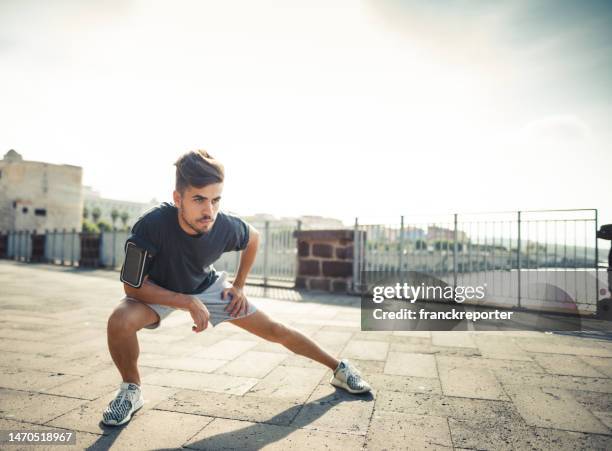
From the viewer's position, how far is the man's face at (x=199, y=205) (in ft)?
7.18

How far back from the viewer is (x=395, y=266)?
27.0ft

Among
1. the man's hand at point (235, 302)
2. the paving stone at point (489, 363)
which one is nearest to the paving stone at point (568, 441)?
the paving stone at point (489, 363)

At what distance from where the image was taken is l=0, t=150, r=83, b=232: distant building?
2992 centimetres

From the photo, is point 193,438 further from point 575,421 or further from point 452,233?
point 452,233

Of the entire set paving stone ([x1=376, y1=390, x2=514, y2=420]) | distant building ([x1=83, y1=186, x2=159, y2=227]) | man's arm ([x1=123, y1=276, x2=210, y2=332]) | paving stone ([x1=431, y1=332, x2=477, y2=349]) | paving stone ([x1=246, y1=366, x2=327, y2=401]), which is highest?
distant building ([x1=83, y1=186, x2=159, y2=227])

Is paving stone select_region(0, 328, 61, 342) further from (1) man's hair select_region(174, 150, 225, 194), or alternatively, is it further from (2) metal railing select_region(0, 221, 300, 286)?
(2) metal railing select_region(0, 221, 300, 286)

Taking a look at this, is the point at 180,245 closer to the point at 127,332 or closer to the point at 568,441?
the point at 127,332

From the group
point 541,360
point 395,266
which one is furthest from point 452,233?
point 541,360

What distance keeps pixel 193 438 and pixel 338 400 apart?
97 centimetres

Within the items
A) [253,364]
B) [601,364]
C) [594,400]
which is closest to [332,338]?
[253,364]

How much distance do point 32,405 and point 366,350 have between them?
9.04 ft

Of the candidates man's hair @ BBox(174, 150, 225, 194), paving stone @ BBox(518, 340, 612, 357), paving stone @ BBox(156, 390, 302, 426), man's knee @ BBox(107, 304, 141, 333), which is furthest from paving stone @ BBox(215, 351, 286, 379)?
paving stone @ BBox(518, 340, 612, 357)

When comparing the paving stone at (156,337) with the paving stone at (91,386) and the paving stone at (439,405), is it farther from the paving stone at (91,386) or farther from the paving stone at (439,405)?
the paving stone at (439,405)

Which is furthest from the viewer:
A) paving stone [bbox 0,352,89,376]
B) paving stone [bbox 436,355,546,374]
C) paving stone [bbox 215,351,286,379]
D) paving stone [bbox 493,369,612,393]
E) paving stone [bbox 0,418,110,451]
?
paving stone [bbox 436,355,546,374]
